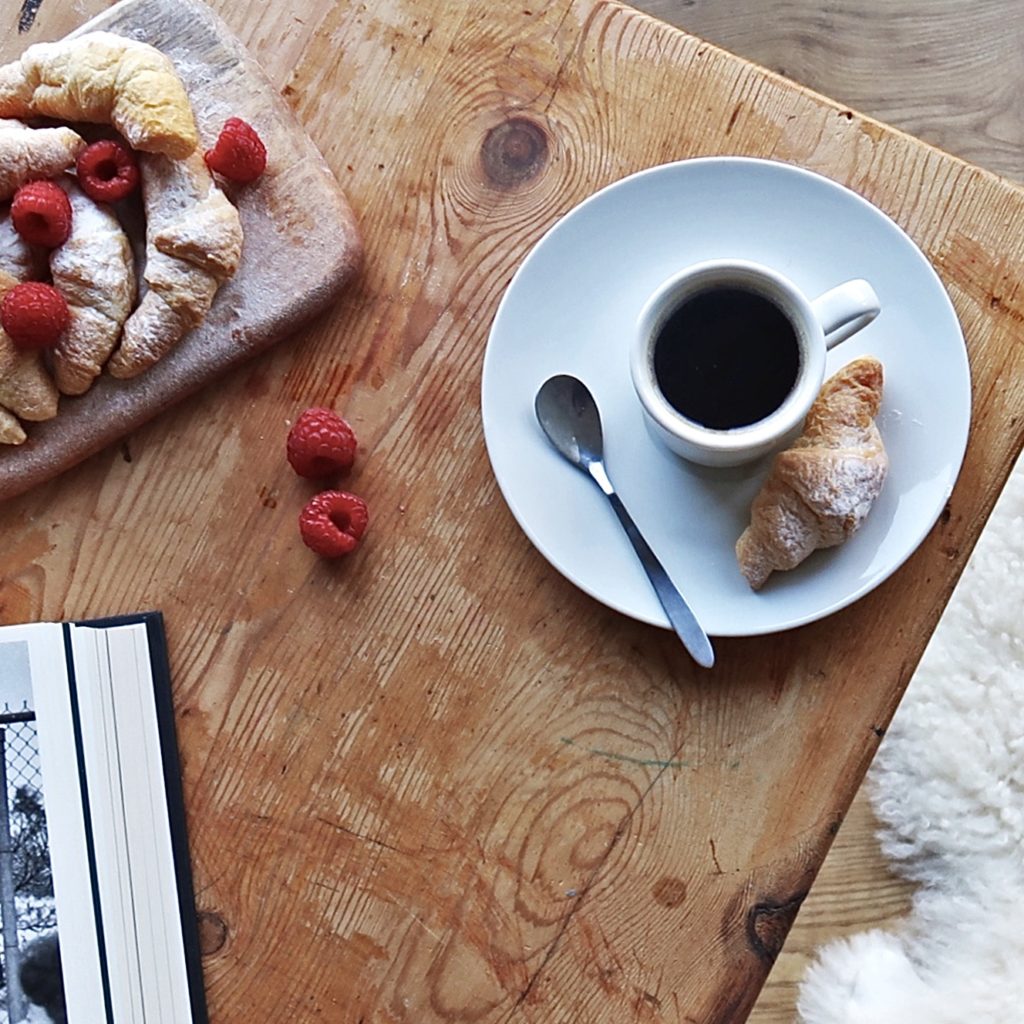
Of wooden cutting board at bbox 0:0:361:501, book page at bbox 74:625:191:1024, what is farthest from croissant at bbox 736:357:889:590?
book page at bbox 74:625:191:1024

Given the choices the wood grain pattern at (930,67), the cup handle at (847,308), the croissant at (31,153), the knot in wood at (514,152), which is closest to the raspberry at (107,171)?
the croissant at (31,153)

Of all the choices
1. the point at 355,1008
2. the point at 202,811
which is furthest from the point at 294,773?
the point at 355,1008

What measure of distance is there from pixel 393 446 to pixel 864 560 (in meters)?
0.40

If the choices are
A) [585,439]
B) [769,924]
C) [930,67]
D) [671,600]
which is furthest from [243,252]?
[930,67]

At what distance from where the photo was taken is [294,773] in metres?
0.96

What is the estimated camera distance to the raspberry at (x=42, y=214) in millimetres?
906

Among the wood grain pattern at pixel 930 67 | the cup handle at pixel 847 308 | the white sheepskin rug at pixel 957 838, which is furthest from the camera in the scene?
the wood grain pattern at pixel 930 67

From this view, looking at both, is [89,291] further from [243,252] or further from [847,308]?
[847,308]

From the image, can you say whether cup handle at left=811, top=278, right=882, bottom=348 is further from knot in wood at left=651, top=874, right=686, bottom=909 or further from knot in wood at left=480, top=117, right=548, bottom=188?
knot in wood at left=651, top=874, right=686, bottom=909

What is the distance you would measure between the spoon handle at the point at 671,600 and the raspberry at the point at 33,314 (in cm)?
47

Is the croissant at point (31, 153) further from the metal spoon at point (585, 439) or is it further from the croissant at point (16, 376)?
the metal spoon at point (585, 439)

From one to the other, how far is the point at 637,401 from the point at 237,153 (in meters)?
0.39

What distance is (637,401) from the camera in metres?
0.93

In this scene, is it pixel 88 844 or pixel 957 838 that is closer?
pixel 88 844
